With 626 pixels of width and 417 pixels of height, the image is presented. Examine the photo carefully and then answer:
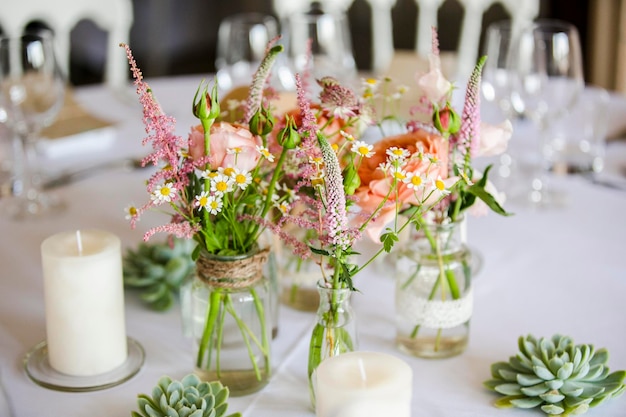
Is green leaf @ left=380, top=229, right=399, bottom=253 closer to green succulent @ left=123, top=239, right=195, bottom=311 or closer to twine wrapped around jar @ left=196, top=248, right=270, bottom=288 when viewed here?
twine wrapped around jar @ left=196, top=248, right=270, bottom=288

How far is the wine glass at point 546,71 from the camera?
147 centimetres

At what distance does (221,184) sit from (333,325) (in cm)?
19

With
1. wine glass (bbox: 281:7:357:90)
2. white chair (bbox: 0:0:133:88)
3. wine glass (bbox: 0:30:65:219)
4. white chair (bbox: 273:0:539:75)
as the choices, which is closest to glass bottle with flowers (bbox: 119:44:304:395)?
wine glass (bbox: 0:30:65:219)

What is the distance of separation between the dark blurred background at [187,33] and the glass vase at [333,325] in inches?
121

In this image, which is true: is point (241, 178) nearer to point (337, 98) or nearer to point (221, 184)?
point (221, 184)

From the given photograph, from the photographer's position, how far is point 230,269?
0.92 meters

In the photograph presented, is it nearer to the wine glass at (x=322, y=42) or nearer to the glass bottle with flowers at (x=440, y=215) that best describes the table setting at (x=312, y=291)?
the glass bottle with flowers at (x=440, y=215)

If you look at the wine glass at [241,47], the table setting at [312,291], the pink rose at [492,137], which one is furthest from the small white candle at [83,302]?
the wine glass at [241,47]

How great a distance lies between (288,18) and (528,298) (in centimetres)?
82

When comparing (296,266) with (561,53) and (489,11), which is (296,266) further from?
(489,11)

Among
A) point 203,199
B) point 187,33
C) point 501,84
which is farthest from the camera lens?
point 187,33

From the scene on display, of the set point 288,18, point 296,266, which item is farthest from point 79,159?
point 296,266

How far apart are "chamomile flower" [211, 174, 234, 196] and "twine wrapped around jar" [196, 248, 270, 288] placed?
107mm

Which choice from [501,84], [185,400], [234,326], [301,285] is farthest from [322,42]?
[185,400]
